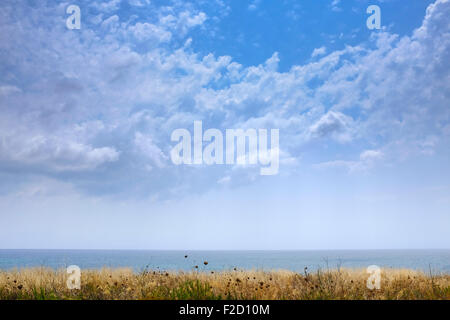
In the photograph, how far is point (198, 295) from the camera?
28.3 ft

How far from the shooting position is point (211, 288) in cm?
929

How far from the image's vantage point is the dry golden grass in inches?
349

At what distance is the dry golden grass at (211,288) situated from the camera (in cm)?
888

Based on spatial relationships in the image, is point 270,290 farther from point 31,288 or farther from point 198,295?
point 31,288

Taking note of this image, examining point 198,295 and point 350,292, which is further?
point 350,292
